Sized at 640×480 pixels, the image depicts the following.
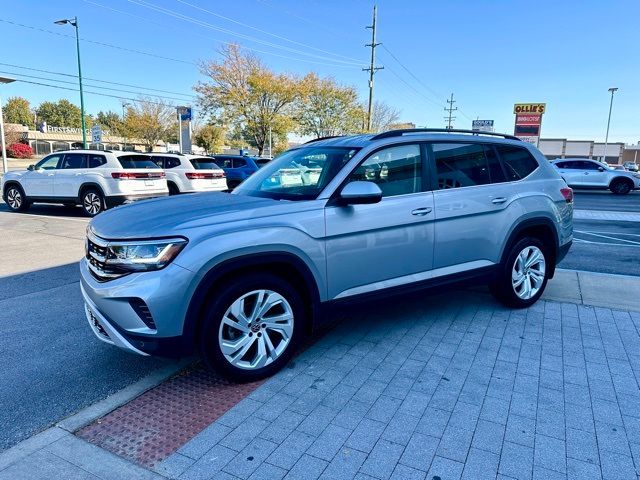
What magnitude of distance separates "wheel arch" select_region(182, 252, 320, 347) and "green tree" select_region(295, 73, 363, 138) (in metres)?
34.8

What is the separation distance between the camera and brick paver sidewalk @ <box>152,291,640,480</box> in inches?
91.2

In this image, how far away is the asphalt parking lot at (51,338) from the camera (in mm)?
2904

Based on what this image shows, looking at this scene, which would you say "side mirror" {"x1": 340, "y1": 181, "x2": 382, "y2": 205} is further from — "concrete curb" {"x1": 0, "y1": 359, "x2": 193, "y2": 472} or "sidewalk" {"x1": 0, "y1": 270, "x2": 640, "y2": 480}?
"concrete curb" {"x1": 0, "y1": 359, "x2": 193, "y2": 472}

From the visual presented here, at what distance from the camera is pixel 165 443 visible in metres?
2.51

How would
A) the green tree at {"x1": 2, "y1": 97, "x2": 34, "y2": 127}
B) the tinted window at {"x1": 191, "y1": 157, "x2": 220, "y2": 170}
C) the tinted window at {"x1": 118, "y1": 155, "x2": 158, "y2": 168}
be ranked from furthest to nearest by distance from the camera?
1. the green tree at {"x1": 2, "y1": 97, "x2": 34, "y2": 127}
2. the tinted window at {"x1": 191, "y1": 157, "x2": 220, "y2": 170}
3. the tinted window at {"x1": 118, "y1": 155, "x2": 158, "y2": 168}

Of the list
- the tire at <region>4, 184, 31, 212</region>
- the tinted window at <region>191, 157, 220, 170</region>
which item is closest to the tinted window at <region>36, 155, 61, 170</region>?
the tire at <region>4, 184, 31, 212</region>

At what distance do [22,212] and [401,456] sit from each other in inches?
546

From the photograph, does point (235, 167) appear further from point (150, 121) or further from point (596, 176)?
point (150, 121)

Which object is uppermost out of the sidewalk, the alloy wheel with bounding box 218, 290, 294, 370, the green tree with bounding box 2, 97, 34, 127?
the green tree with bounding box 2, 97, 34, 127

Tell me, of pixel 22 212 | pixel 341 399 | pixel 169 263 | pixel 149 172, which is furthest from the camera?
pixel 22 212

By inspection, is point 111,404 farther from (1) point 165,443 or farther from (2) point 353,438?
(2) point 353,438

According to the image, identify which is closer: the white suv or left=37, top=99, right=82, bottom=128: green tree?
the white suv

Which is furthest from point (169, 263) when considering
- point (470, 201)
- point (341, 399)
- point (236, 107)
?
point (236, 107)

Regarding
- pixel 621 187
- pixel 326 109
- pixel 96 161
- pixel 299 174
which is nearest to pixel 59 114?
pixel 326 109
